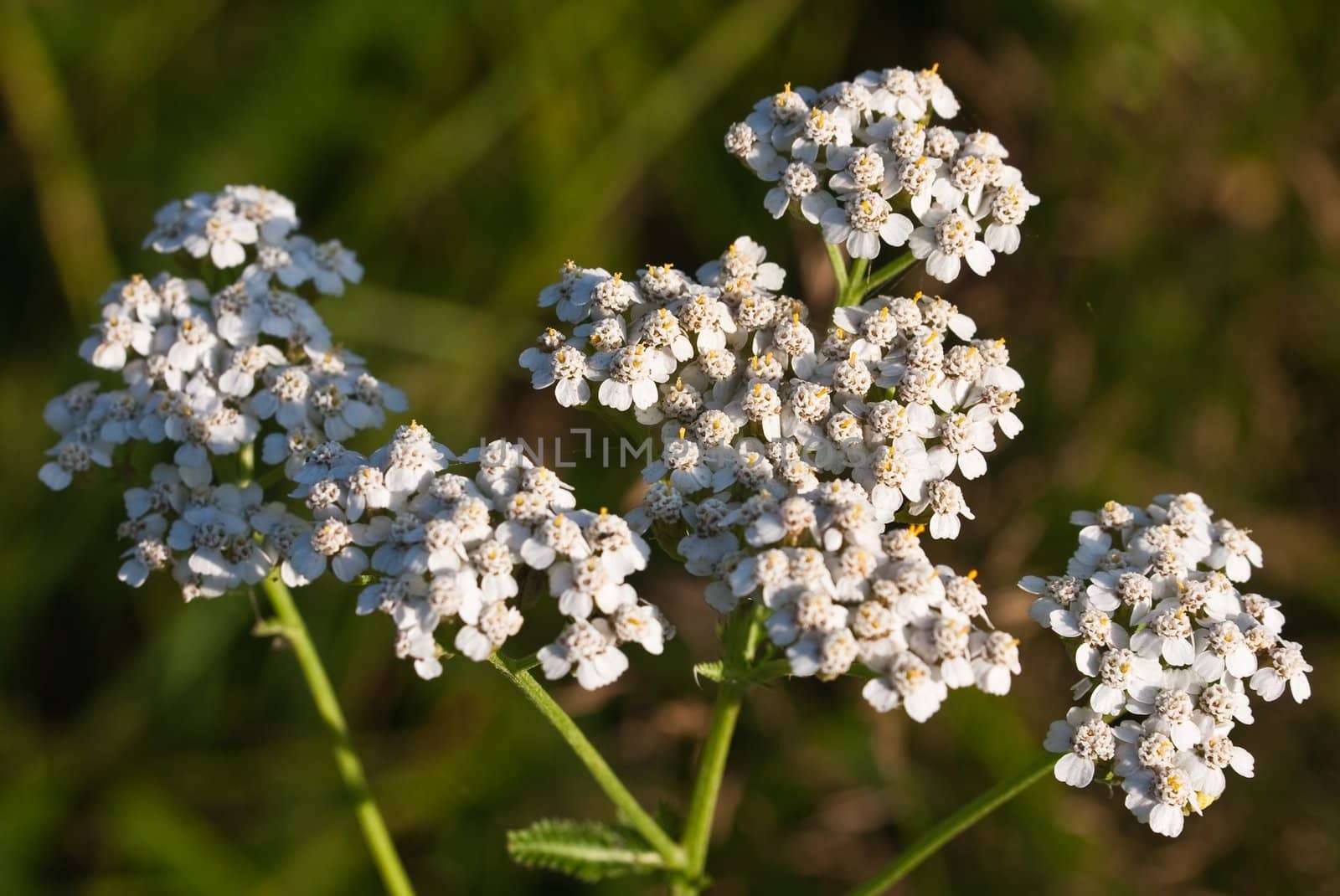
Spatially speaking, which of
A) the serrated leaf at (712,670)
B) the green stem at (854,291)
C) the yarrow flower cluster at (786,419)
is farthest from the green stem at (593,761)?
the green stem at (854,291)

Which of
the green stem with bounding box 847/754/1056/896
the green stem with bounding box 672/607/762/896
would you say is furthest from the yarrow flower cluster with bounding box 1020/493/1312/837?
the green stem with bounding box 672/607/762/896

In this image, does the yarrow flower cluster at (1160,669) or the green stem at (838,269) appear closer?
the yarrow flower cluster at (1160,669)

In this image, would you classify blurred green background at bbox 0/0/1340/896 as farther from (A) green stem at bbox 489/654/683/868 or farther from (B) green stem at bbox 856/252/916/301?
(B) green stem at bbox 856/252/916/301

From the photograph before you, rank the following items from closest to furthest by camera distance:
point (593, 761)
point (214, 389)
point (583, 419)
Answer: point (593, 761), point (214, 389), point (583, 419)

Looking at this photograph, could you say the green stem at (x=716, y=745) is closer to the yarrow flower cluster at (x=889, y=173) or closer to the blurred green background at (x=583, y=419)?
the yarrow flower cluster at (x=889, y=173)

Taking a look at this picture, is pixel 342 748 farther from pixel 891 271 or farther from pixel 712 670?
pixel 891 271

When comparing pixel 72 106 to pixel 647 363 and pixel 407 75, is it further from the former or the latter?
pixel 647 363

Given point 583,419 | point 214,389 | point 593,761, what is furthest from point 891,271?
point 583,419

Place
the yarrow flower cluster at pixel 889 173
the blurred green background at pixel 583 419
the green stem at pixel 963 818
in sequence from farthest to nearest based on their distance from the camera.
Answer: the blurred green background at pixel 583 419, the yarrow flower cluster at pixel 889 173, the green stem at pixel 963 818

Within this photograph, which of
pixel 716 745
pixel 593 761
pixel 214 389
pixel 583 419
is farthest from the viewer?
pixel 583 419
